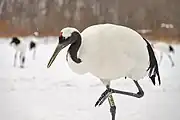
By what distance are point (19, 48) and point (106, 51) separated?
0.35 metres

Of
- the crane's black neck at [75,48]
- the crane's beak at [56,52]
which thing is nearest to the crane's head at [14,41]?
the crane's beak at [56,52]

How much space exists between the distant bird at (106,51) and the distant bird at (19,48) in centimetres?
14

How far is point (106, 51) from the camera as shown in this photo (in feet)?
5.23

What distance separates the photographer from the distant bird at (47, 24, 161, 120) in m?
1.58

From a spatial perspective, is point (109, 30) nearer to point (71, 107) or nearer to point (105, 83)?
point (105, 83)

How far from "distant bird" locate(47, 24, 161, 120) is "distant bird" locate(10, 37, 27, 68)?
0.46ft

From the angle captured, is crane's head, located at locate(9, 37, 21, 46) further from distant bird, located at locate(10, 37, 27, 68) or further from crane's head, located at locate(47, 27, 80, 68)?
crane's head, located at locate(47, 27, 80, 68)

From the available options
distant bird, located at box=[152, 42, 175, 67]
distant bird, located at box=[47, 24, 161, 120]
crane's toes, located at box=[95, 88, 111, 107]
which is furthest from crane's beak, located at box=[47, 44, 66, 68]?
distant bird, located at box=[152, 42, 175, 67]

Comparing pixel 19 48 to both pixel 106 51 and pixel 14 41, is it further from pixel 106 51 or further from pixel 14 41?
pixel 106 51

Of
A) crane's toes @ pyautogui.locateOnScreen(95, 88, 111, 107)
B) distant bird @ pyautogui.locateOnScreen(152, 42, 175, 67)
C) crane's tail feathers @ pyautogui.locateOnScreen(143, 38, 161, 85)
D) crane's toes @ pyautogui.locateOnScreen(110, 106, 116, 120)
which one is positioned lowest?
crane's toes @ pyautogui.locateOnScreen(110, 106, 116, 120)

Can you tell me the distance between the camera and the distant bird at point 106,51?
1577mm

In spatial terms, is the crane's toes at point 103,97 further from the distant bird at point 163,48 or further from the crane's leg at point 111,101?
the distant bird at point 163,48

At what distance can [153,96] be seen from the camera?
A: 5.76 feet

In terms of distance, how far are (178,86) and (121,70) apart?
0.95ft
